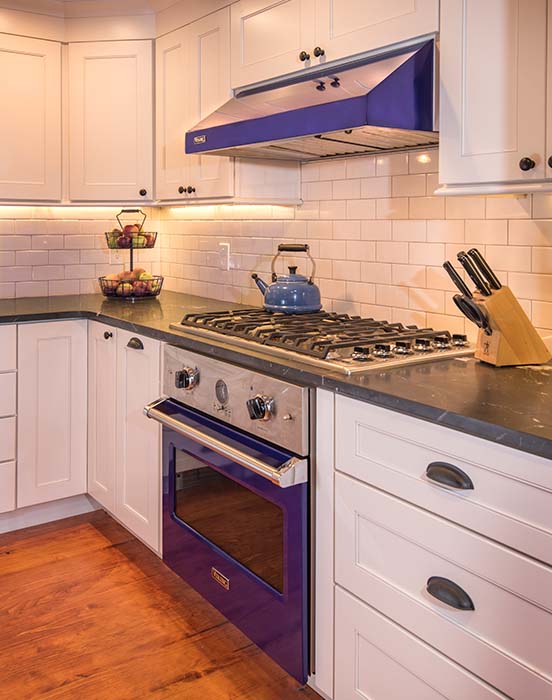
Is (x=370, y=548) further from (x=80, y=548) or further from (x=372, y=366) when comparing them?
(x=80, y=548)

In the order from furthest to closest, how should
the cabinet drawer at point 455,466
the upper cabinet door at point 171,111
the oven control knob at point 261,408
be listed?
1. the upper cabinet door at point 171,111
2. the oven control knob at point 261,408
3. the cabinet drawer at point 455,466

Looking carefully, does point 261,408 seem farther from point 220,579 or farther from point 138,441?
point 138,441

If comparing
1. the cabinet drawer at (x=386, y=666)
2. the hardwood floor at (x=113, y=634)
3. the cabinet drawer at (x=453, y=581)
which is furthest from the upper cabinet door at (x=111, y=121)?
the cabinet drawer at (x=386, y=666)

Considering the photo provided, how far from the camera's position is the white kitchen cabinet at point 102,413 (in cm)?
290

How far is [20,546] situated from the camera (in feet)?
9.64

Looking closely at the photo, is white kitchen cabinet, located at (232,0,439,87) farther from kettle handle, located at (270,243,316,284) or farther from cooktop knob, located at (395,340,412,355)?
cooktop knob, located at (395,340,412,355)

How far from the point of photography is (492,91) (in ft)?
5.67

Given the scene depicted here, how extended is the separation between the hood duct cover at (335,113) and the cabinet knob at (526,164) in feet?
1.16

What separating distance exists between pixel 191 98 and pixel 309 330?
4.42 feet

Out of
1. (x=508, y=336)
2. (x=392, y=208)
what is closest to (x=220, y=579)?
(x=508, y=336)

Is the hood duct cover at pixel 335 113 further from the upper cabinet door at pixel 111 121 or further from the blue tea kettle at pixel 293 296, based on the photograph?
the upper cabinet door at pixel 111 121

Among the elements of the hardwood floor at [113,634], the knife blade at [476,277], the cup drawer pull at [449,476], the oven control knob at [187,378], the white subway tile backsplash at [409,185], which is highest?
the white subway tile backsplash at [409,185]

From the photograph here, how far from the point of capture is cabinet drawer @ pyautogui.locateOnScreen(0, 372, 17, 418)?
2906 millimetres

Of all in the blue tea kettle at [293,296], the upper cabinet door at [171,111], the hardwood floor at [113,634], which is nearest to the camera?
the hardwood floor at [113,634]
